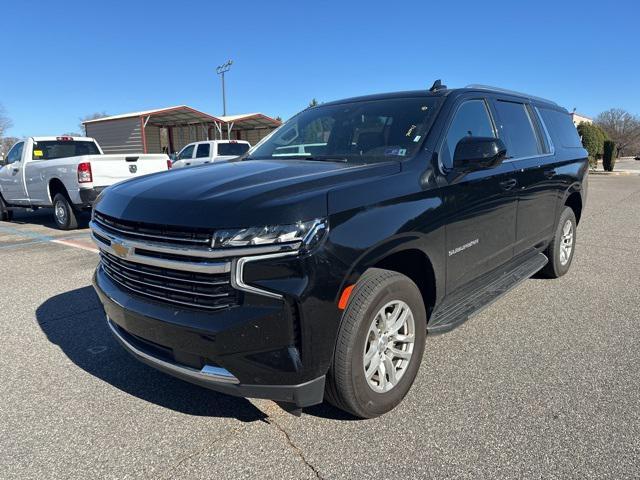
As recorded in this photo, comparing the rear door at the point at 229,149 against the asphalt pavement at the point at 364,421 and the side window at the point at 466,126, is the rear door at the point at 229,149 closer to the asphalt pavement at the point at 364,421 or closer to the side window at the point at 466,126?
the asphalt pavement at the point at 364,421

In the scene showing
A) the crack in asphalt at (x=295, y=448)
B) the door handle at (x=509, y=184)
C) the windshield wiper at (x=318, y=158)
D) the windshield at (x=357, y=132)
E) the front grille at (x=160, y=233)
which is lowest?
the crack in asphalt at (x=295, y=448)

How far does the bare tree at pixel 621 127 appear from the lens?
217ft

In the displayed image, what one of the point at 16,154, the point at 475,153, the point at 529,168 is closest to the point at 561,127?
the point at 529,168

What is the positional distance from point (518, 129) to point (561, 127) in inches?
57.5

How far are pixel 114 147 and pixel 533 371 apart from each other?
35.4 meters

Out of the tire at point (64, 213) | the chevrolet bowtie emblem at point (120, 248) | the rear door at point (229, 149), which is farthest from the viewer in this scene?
the rear door at point (229, 149)

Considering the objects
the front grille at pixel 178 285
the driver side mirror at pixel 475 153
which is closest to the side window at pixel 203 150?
the driver side mirror at pixel 475 153

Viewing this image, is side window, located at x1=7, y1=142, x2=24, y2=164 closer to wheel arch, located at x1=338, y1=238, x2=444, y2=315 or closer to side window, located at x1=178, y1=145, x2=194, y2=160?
side window, located at x1=178, y1=145, x2=194, y2=160

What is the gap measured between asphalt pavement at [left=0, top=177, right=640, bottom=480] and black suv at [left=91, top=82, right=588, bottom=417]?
285 millimetres

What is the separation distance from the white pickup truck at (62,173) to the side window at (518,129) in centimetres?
734

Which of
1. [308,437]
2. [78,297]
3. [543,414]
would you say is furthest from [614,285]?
[78,297]

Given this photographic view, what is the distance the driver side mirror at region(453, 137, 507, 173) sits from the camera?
311 cm

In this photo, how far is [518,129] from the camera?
4.43 meters

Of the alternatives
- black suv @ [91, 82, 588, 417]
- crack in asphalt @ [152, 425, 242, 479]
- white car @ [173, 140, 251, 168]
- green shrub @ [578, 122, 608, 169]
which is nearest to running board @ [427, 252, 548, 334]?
black suv @ [91, 82, 588, 417]
